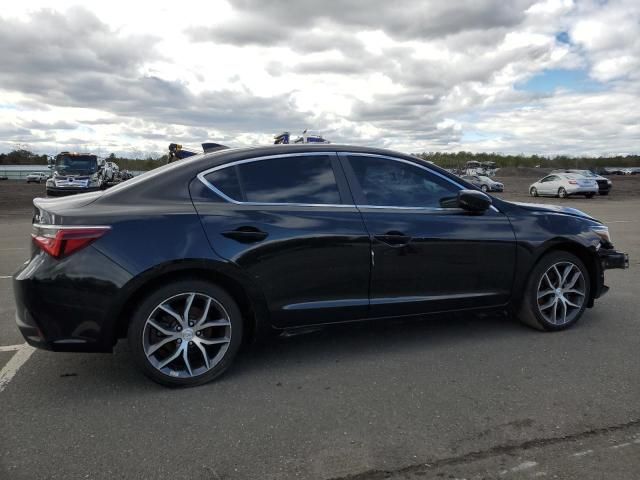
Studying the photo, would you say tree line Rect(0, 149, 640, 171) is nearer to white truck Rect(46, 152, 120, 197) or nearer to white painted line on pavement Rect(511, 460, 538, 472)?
white truck Rect(46, 152, 120, 197)

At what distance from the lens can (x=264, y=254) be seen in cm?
363

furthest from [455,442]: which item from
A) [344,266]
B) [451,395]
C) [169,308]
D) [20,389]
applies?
[20,389]

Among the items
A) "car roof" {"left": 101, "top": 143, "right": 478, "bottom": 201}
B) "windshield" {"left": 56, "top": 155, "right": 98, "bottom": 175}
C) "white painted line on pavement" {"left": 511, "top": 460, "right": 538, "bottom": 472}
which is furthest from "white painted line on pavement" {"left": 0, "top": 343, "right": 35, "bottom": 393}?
"windshield" {"left": 56, "top": 155, "right": 98, "bottom": 175}

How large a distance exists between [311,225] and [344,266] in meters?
0.39

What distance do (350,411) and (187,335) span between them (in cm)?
119

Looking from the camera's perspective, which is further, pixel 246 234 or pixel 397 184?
pixel 397 184

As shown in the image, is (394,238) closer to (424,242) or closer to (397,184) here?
(424,242)

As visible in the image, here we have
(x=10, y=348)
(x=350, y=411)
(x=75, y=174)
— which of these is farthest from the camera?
(x=75, y=174)

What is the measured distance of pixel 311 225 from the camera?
3775 mm

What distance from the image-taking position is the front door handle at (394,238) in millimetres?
3947

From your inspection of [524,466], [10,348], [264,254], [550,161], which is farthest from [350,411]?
[550,161]

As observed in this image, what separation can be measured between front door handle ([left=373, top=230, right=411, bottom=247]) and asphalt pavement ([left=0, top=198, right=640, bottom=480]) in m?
0.89

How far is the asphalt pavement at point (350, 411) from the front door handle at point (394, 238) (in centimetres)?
89

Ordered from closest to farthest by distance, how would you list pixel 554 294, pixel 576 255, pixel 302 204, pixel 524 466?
1. pixel 524 466
2. pixel 302 204
3. pixel 554 294
4. pixel 576 255
